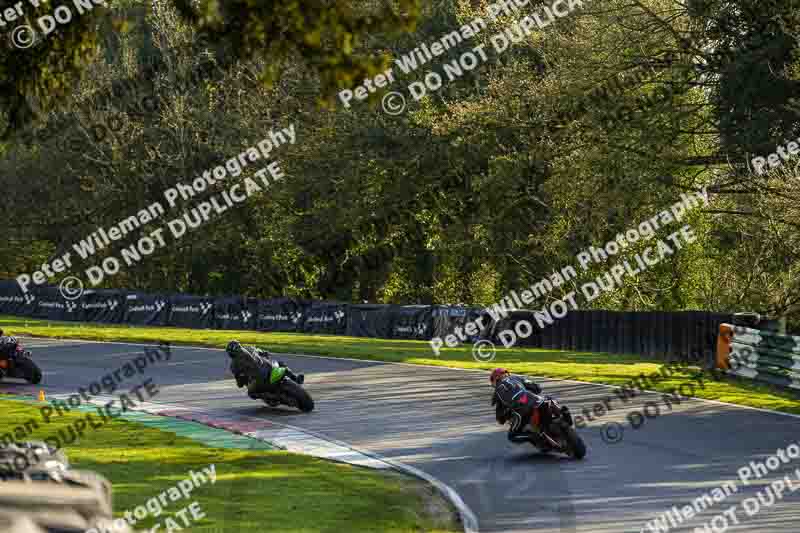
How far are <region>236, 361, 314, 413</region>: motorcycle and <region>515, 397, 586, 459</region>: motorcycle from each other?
239 inches

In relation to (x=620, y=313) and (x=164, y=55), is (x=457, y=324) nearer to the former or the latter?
(x=620, y=313)

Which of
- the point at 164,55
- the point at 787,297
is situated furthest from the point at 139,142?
the point at 787,297

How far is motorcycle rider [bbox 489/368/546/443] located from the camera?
14477 mm

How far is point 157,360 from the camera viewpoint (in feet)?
91.3

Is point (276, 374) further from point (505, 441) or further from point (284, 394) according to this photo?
point (505, 441)

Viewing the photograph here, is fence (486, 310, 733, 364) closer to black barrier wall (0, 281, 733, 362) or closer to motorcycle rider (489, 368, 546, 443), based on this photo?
black barrier wall (0, 281, 733, 362)

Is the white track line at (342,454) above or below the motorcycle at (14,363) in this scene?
below

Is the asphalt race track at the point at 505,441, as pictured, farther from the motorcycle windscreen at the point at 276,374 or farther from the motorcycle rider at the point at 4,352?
the motorcycle windscreen at the point at 276,374

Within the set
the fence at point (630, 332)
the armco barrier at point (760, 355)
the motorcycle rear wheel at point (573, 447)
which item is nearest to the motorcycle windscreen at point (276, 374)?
the motorcycle rear wheel at point (573, 447)

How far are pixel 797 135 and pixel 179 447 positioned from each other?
62.4 feet

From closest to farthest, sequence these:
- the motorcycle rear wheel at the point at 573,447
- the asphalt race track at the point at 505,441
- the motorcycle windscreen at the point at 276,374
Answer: the asphalt race track at the point at 505,441 < the motorcycle rear wheel at the point at 573,447 < the motorcycle windscreen at the point at 276,374

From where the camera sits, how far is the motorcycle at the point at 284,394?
19078 mm

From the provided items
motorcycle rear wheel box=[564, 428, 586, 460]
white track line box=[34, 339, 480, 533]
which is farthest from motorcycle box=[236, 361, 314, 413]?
motorcycle rear wheel box=[564, 428, 586, 460]

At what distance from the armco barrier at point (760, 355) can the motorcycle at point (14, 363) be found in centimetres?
1578
